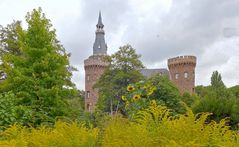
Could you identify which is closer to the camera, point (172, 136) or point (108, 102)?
point (172, 136)

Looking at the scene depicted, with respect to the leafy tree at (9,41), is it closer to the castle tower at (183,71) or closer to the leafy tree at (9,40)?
the leafy tree at (9,40)

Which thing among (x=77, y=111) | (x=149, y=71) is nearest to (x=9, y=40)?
(x=77, y=111)

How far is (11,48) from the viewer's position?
20094 mm

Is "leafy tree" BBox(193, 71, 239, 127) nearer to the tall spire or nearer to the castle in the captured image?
the castle

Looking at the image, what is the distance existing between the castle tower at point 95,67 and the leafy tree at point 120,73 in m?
23.4

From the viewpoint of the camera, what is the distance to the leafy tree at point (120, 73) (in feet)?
117

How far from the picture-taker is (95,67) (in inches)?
2486

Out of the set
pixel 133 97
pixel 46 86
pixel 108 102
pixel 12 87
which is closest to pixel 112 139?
pixel 133 97

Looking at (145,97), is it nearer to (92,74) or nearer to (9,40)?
(9,40)

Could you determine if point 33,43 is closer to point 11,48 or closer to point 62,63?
point 62,63

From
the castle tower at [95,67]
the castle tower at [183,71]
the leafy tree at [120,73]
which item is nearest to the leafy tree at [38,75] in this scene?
the leafy tree at [120,73]

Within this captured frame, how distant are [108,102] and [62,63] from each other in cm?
2304

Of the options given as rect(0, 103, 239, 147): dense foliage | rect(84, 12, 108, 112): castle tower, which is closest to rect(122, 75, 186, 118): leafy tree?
A: rect(0, 103, 239, 147): dense foliage

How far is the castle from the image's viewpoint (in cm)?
6100
